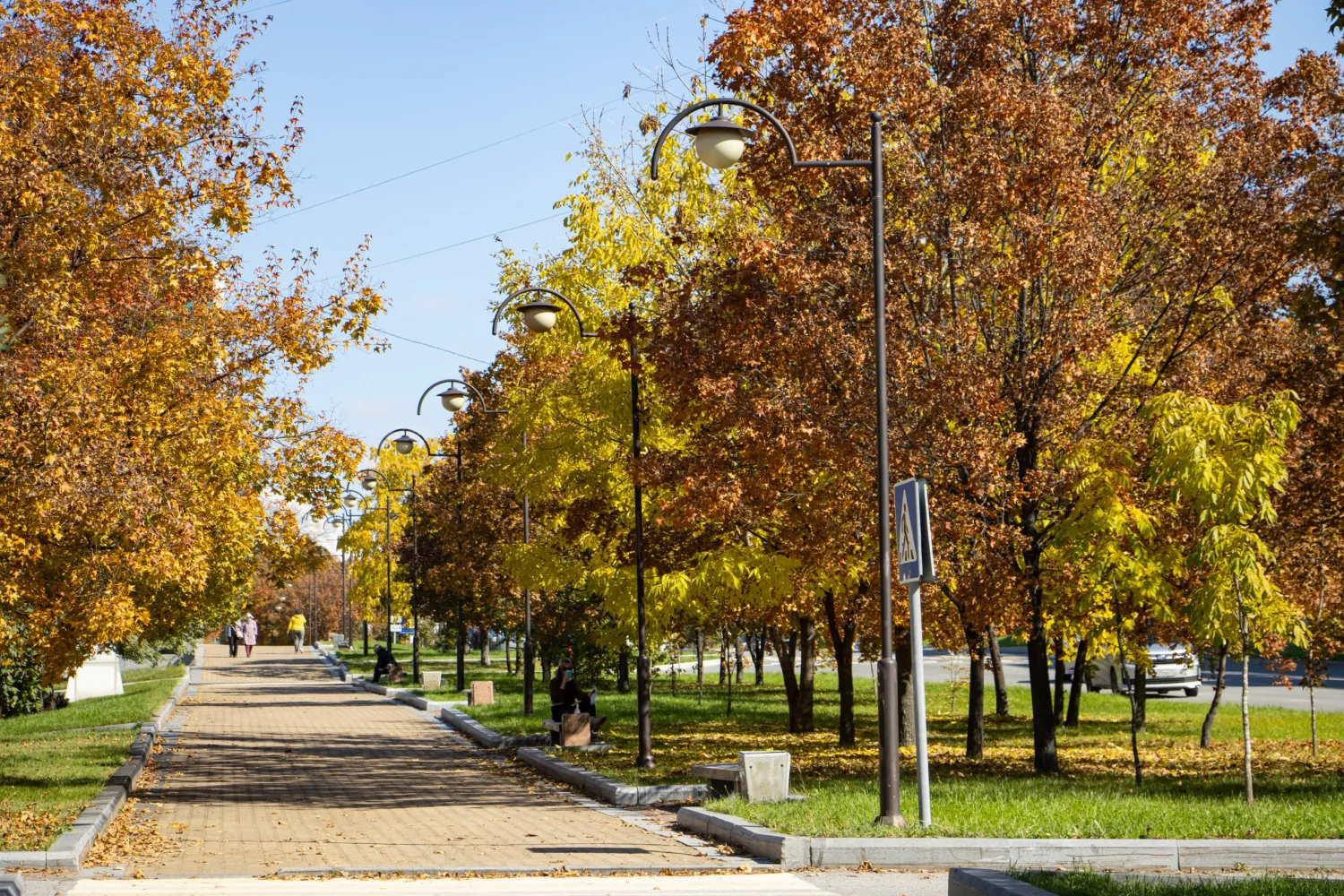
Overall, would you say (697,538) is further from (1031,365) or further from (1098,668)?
(1098,668)

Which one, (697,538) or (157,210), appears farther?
(697,538)

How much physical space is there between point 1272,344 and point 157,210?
45.7ft

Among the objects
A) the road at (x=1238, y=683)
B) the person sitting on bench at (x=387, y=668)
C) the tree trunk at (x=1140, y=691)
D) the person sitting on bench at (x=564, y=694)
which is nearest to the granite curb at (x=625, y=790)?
the person sitting on bench at (x=564, y=694)

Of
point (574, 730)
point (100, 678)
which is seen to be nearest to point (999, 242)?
point (574, 730)

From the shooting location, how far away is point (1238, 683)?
149ft

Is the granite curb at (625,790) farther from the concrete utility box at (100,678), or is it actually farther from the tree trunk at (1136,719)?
the concrete utility box at (100,678)

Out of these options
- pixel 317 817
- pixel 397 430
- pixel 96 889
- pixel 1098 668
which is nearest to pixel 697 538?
pixel 317 817

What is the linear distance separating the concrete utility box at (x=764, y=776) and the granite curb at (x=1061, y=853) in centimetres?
270

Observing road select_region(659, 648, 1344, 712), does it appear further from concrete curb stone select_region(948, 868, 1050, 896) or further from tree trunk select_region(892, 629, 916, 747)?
concrete curb stone select_region(948, 868, 1050, 896)

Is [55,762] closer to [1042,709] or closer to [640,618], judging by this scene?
[640,618]

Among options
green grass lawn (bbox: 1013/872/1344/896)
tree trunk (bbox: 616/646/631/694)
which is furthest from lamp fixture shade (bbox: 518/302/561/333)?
tree trunk (bbox: 616/646/631/694)

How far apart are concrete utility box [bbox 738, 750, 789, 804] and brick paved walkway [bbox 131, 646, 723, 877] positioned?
125 centimetres

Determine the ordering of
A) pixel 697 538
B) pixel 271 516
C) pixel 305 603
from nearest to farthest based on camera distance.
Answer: pixel 271 516, pixel 697 538, pixel 305 603

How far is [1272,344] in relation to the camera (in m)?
18.8
